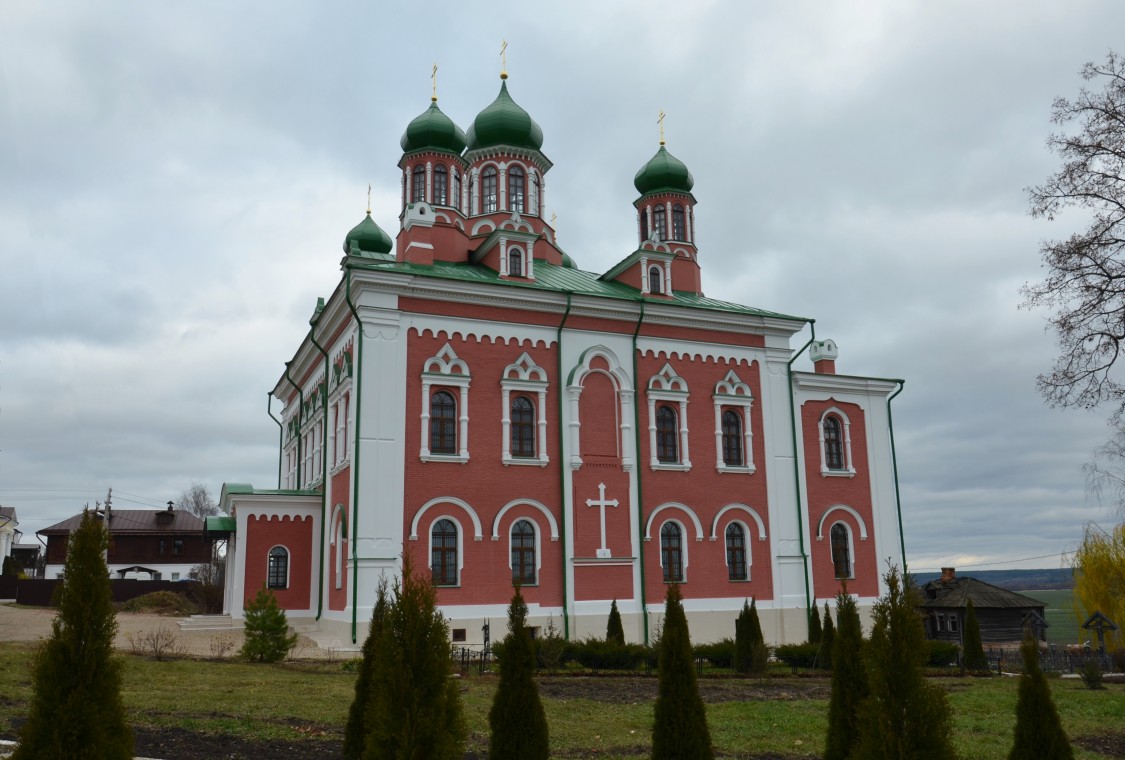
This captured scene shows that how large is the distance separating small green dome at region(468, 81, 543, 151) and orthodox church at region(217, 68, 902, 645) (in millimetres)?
60

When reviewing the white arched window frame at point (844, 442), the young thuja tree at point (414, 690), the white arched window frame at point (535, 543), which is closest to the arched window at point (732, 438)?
the white arched window frame at point (844, 442)

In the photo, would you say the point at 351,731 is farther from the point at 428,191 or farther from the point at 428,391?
the point at 428,191

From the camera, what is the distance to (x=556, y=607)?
19156mm

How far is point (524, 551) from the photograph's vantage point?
19312mm

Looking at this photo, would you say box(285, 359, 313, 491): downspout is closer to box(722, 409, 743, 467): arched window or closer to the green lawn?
the green lawn

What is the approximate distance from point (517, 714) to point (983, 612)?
2780 centimetres

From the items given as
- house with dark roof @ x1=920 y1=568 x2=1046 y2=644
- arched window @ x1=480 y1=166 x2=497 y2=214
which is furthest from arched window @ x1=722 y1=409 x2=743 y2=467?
house with dark roof @ x1=920 y1=568 x2=1046 y2=644

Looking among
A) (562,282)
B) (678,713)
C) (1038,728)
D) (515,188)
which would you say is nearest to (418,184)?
(515,188)

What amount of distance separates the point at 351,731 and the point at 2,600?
3470cm

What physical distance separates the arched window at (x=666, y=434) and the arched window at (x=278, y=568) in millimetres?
8659

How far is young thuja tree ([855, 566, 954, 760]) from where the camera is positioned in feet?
17.7

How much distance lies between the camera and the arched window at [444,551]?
18359mm

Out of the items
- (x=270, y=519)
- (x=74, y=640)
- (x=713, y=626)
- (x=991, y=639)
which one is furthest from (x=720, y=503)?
(x=74, y=640)

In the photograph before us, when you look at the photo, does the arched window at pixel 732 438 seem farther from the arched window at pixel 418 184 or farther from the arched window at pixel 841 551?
the arched window at pixel 418 184
